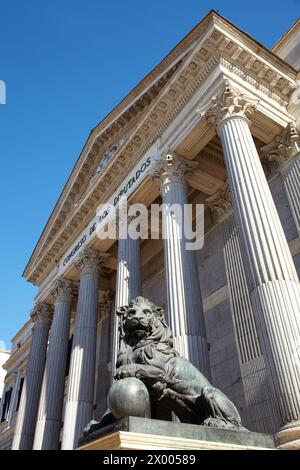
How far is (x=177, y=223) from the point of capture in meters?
12.9

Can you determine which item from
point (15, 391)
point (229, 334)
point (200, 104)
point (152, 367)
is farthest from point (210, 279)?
point (15, 391)

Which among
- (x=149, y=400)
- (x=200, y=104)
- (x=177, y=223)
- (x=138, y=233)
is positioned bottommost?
(x=149, y=400)

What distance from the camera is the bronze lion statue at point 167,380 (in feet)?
17.0

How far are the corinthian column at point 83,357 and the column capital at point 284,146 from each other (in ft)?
30.5

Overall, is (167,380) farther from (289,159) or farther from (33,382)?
(33,382)

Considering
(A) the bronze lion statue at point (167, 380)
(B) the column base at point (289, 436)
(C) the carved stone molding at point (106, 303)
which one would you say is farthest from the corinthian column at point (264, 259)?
(C) the carved stone molding at point (106, 303)

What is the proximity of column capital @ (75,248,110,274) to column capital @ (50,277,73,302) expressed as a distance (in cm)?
238

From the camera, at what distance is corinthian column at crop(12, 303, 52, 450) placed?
20.2m

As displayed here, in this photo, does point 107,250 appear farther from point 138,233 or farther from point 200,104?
point 200,104

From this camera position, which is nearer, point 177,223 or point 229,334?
point 177,223

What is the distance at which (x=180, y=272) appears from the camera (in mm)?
11922
